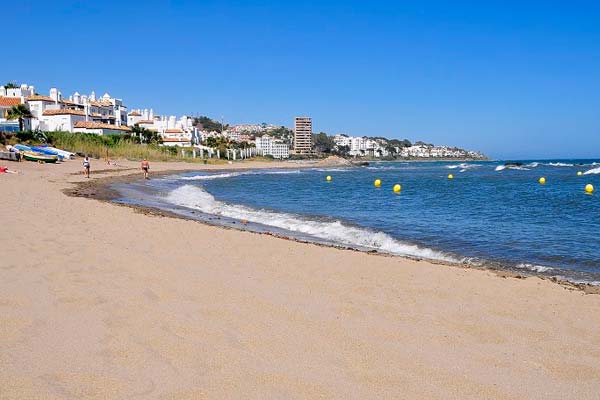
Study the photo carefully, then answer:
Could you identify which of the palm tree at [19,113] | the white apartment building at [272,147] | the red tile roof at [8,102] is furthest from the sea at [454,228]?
the white apartment building at [272,147]

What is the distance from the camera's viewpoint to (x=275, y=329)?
458 cm

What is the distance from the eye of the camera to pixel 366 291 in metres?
6.33

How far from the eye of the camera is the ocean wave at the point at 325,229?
35.9 feet

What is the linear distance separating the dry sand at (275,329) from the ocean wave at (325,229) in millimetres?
2574

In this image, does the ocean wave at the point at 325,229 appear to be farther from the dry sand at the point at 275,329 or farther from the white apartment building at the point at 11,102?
the white apartment building at the point at 11,102

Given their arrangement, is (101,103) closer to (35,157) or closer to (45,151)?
(45,151)

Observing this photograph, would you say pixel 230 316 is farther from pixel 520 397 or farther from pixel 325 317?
pixel 520 397

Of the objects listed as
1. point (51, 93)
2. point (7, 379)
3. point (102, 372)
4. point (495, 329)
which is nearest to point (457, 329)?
point (495, 329)

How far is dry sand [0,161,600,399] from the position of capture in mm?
3439

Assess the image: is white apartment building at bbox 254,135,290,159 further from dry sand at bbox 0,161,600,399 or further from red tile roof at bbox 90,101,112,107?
dry sand at bbox 0,161,600,399

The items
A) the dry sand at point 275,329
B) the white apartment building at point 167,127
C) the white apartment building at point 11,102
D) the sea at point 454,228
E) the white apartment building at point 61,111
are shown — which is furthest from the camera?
the white apartment building at point 167,127

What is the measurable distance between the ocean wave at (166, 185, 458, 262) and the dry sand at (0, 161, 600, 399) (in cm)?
257

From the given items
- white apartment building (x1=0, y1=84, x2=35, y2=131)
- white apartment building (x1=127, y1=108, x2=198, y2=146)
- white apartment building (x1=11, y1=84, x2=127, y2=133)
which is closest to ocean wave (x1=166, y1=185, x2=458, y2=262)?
white apartment building (x1=0, y1=84, x2=35, y2=131)

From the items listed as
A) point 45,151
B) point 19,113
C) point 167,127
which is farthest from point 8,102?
point 167,127
